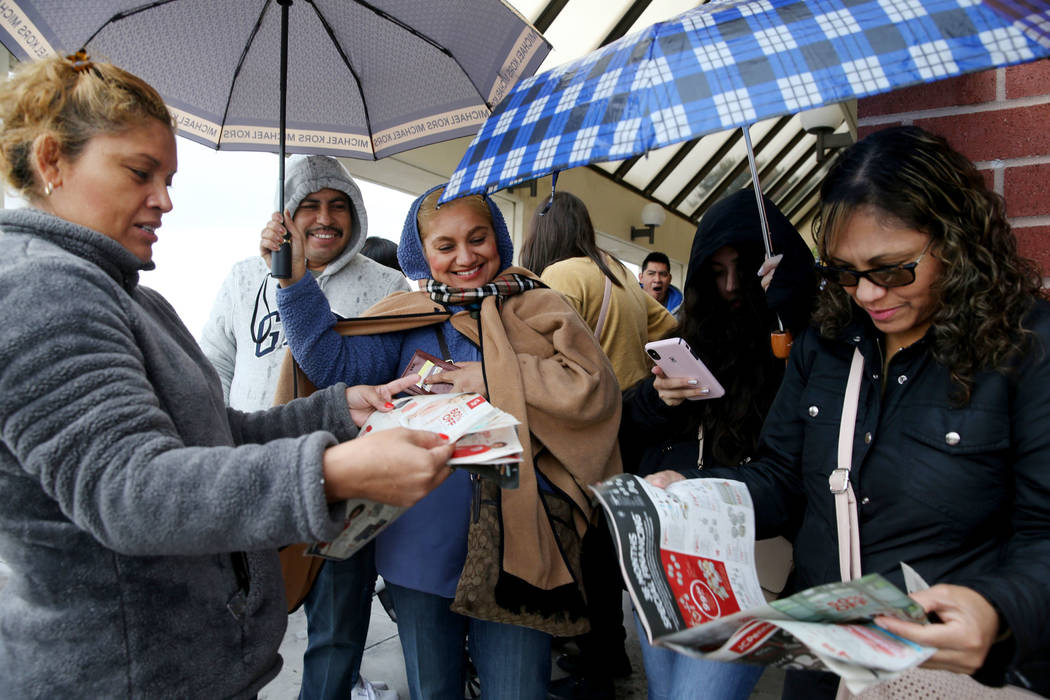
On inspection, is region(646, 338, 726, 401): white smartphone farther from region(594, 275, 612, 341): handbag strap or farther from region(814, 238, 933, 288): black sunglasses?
region(594, 275, 612, 341): handbag strap

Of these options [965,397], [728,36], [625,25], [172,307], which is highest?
[625,25]

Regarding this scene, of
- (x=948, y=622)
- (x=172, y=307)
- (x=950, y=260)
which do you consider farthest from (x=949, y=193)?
(x=172, y=307)

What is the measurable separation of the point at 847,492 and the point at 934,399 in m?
0.24

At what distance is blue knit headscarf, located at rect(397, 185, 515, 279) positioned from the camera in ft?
6.57

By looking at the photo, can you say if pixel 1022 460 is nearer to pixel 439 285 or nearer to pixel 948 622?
pixel 948 622

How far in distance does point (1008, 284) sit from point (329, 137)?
6.95ft

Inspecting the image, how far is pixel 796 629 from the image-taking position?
85 centimetres

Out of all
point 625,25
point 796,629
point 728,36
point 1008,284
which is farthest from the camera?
point 625,25

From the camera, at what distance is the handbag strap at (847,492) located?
1.30 m

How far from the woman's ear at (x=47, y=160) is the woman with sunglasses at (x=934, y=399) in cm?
126

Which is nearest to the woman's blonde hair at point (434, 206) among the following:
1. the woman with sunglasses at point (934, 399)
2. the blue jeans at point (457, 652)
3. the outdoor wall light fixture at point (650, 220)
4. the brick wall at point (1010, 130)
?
the woman with sunglasses at point (934, 399)

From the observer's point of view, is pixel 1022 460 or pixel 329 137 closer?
pixel 1022 460

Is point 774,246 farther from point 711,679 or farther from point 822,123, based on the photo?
point 822,123

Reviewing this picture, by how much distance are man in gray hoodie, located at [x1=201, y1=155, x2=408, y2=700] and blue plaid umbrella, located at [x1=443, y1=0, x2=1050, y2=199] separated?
1422mm
